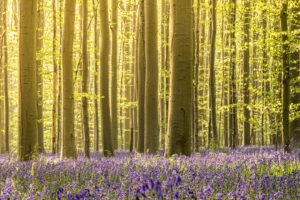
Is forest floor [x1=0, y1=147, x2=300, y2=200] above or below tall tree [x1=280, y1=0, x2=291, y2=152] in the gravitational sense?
below

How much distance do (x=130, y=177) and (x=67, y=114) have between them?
266 inches

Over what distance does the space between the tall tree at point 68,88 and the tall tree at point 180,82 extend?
10.9 feet

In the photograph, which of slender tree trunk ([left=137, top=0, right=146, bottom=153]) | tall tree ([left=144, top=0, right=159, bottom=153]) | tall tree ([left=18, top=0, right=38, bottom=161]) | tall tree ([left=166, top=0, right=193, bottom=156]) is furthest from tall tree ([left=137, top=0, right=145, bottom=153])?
tall tree ([left=18, top=0, right=38, bottom=161])

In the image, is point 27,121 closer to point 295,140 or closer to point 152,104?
point 152,104

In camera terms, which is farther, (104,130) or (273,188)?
(104,130)

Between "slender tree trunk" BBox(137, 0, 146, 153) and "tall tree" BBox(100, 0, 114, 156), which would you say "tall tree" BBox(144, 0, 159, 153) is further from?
"tall tree" BBox(100, 0, 114, 156)

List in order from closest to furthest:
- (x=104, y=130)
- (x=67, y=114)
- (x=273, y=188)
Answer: (x=273, y=188), (x=67, y=114), (x=104, y=130)

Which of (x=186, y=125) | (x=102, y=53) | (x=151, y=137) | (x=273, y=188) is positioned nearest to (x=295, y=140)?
(x=151, y=137)

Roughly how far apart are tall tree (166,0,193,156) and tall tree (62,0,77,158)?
3.33 m

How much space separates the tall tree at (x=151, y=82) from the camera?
12828mm

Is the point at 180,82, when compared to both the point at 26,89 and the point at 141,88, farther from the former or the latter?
the point at 141,88

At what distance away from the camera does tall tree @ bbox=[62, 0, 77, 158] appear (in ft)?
36.5

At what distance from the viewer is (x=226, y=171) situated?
588 centimetres

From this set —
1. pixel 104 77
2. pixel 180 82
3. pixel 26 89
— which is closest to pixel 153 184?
pixel 180 82
